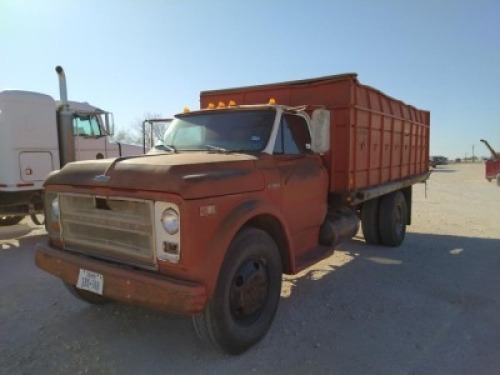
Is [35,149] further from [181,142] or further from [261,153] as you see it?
[261,153]

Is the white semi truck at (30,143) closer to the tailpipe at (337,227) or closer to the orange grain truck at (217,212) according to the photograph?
the orange grain truck at (217,212)

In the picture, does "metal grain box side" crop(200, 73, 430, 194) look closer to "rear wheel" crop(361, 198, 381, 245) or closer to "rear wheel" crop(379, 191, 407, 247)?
"rear wheel" crop(379, 191, 407, 247)

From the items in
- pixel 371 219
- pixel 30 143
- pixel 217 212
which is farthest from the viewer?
pixel 30 143

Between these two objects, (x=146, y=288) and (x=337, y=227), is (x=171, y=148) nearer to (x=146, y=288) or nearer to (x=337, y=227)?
(x=146, y=288)

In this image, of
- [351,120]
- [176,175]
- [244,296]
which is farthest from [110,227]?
[351,120]

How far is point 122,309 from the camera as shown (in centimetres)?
476

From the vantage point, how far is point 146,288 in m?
3.19

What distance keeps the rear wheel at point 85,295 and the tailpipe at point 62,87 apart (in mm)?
6115

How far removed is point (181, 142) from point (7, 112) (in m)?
5.53

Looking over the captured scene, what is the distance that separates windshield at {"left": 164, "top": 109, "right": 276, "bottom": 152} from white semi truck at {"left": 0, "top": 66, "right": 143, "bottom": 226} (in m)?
5.04

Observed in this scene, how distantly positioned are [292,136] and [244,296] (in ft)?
6.77

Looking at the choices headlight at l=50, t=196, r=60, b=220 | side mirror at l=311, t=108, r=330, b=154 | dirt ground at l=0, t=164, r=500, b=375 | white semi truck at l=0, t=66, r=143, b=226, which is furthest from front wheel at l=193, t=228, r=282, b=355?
white semi truck at l=0, t=66, r=143, b=226

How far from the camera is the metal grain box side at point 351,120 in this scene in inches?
232

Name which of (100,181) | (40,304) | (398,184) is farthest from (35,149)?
(398,184)
